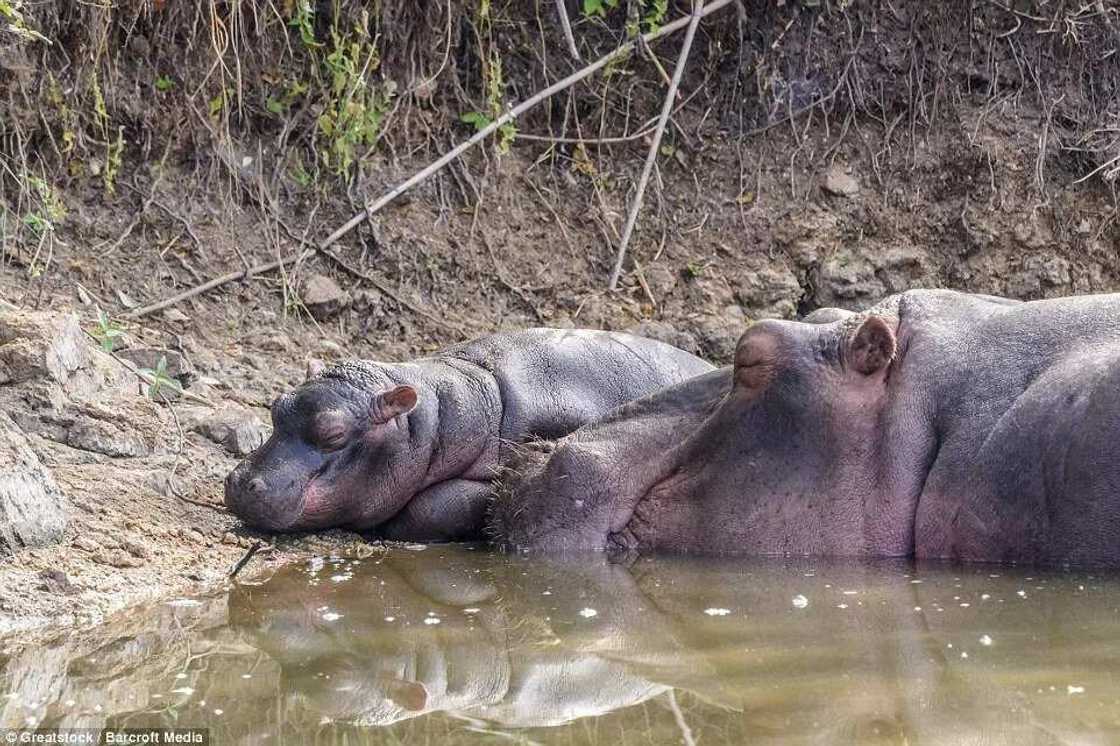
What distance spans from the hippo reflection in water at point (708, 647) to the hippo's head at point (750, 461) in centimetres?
14

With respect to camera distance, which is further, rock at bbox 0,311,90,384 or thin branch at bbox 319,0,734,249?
thin branch at bbox 319,0,734,249

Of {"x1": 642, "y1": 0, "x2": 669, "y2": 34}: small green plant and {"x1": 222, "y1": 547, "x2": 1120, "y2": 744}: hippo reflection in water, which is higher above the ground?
{"x1": 642, "y1": 0, "x2": 669, "y2": 34}: small green plant

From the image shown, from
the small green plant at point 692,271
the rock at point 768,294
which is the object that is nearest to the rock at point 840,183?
the rock at point 768,294

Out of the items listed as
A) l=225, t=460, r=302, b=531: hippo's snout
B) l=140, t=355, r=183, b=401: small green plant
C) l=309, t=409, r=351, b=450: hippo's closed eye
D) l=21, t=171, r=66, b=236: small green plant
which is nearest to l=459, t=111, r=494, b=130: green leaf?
l=21, t=171, r=66, b=236: small green plant

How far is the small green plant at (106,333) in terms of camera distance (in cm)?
592

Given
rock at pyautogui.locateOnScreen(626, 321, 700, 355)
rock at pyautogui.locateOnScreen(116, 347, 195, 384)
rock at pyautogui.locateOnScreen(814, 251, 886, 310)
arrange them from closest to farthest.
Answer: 1. rock at pyautogui.locateOnScreen(116, 347, 195, 384)
2. rock at pyautogui.locateOnScreen(626, 321, 700, 355)
3. rock at pyautogui.locateOnScreen(814, 251, 886, 310)

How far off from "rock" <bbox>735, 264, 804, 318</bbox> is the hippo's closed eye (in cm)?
325

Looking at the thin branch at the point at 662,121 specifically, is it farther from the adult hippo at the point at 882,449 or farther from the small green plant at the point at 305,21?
the adult hippo at the point at 882,449

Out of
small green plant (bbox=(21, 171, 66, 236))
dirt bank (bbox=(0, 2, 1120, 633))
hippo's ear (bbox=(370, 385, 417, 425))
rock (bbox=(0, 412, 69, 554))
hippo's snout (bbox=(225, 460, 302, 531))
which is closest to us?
rock (bbox=(0, 412, 69, 554))

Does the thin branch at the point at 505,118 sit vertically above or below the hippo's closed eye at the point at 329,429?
above

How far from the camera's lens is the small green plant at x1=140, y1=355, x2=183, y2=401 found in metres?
5.70

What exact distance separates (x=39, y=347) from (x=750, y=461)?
8.30 feet

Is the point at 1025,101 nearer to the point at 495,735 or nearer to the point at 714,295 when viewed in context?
the point at 714,295

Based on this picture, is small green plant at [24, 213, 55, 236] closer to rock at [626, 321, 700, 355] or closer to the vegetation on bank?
the vegetation on bank
